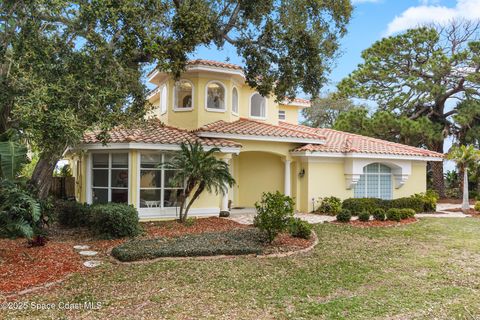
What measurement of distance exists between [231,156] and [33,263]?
10121 mm

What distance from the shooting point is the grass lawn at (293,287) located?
6.71 m

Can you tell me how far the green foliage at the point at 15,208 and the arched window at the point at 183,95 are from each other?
9894 millimetres

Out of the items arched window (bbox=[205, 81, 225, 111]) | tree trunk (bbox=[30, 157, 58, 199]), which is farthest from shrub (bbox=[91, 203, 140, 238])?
arched window (bbox=[205, 81, 225, 111])

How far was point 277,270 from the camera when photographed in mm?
9250

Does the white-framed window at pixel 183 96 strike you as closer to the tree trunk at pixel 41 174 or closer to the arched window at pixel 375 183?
the tree trunk at pixel 41 174

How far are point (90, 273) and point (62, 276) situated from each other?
593 mm

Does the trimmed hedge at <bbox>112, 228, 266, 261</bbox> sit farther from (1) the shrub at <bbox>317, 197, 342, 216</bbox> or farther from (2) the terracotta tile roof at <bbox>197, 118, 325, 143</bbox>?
(1) the shrub at <bbox>317, 197, 342, 216</bbox>

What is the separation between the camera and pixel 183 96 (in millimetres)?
19406

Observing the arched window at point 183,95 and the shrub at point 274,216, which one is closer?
the shrub at point 274,216

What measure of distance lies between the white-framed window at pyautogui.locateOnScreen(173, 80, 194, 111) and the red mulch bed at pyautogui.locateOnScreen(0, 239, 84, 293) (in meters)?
9.63

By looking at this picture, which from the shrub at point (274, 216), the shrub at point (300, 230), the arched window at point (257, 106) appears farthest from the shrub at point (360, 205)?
the shrub at point (274, 216)

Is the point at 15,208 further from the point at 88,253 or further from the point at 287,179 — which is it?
the point at 287,179

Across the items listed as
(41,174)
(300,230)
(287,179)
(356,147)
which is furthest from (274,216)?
(356,147)

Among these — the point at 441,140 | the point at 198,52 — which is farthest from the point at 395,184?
the point at 198,52
